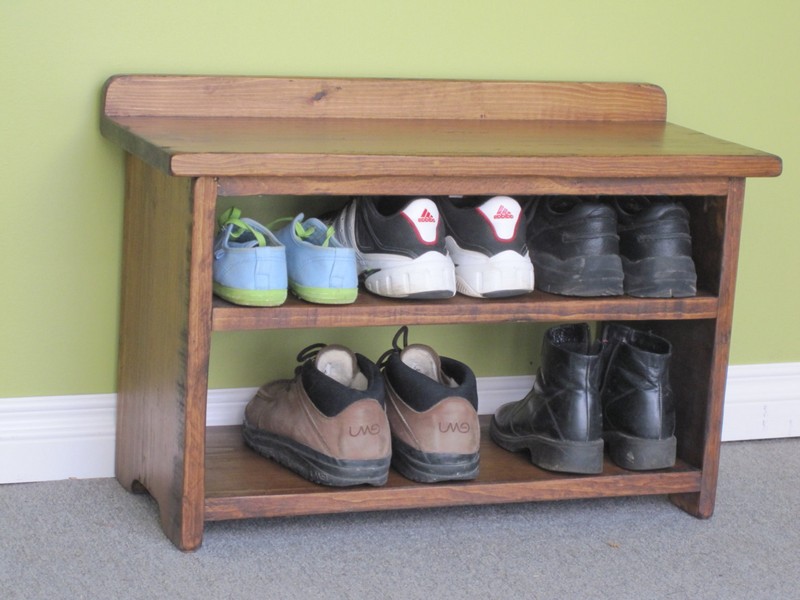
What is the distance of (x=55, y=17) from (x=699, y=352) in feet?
3.53

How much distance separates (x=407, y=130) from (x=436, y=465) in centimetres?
50

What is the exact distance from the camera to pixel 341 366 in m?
1.81

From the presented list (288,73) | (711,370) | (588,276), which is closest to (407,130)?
(288,73)

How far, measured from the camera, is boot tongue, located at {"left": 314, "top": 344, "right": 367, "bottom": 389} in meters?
1.80

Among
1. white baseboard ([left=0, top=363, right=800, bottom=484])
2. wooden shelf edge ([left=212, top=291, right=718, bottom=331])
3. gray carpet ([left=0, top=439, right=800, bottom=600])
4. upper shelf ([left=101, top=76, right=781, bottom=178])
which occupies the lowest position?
gray carpet ([left=0, top=439, right=800, bottom=600])

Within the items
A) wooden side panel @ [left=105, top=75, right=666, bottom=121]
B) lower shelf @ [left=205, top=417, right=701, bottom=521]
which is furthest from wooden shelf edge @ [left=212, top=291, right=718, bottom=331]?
wooden side panel @ [left=105, top=75, right=666, bottom=121]

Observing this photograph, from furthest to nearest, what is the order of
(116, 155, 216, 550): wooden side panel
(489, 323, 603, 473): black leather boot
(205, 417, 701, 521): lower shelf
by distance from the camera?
1. (489, 323, 603, 473): black leather boot
2. (205, 417, 701, 521): lower shelf
3. (116, 155, 216, 550): wooden side panel

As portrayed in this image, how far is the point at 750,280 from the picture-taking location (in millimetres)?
2234

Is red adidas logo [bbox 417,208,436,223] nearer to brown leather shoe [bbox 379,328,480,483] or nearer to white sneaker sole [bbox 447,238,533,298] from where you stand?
white sneaker sole [bbox 447,238,533,298]

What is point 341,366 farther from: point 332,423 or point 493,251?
point 493,251

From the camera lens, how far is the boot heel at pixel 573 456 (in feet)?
5.89

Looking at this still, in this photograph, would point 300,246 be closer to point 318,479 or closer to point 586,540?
point 318,479

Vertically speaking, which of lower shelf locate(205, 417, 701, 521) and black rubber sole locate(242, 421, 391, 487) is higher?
black rubber sole locate(242, 421, 391, 487)

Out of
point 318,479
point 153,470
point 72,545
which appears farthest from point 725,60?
point 72,545
